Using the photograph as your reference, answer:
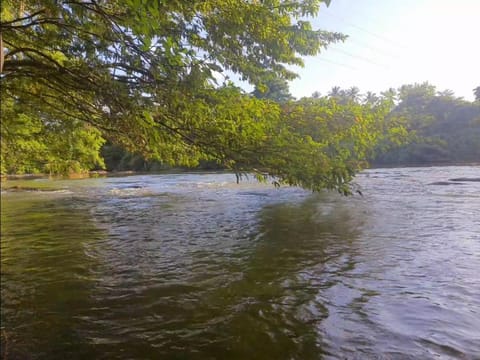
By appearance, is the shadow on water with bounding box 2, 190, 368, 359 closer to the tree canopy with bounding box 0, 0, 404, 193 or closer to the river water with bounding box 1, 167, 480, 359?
the river water with bounding box 1, 167, 480, 359

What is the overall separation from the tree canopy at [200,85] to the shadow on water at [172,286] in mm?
1988

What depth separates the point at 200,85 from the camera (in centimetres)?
511

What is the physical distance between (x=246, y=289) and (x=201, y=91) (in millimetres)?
3200

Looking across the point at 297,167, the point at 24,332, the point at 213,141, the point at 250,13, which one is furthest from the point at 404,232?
the point at 24,332

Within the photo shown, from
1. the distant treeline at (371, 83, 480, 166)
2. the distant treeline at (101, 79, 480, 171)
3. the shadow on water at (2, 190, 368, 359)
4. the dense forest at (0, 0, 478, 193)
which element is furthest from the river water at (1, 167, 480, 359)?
the distant treeline at (371, 83, 480, 166)

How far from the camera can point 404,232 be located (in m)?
10.6

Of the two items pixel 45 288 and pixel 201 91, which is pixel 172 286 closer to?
pixel 45 288

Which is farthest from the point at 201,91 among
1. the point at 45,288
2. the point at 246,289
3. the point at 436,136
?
the point at 436,136

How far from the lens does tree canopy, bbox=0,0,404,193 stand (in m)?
5.14

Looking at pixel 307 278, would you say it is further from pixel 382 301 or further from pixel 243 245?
pixel 243 245

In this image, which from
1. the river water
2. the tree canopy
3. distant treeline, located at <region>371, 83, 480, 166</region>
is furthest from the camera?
distant treeline, located at <region>371, 83, 480, 166</region>

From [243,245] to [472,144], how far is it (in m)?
58.2

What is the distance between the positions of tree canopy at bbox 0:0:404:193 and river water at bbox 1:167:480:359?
1.92m

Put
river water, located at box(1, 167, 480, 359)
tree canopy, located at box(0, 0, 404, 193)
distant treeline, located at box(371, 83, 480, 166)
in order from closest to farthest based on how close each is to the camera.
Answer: river water, located at box(1, 167, 480, 359) < tree canopy, located at box(0, 0, 404, 193) < distant treeline, located at box(371, 83, 480, 166)
